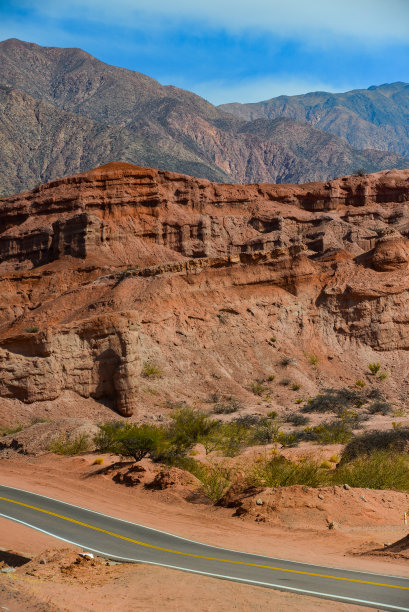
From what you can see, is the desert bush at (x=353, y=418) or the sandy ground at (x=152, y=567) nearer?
the sandy ground at (x=152, y=567)

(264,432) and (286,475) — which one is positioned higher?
(286,475)

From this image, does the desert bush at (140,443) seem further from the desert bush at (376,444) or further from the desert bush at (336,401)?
the desert bush at (336,401)

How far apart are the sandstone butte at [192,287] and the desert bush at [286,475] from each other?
12388 millimetres

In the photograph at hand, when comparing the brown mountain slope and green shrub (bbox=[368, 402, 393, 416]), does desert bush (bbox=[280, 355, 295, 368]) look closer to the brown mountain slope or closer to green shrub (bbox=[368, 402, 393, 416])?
green shrub (bbox=[368, 402, 393, 416])

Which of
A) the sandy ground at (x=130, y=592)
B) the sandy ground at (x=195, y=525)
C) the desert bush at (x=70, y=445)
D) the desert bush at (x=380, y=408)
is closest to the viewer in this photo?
the sandy ground at (x=130, y=592)

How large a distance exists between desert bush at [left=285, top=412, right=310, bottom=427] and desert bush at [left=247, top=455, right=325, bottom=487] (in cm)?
1150

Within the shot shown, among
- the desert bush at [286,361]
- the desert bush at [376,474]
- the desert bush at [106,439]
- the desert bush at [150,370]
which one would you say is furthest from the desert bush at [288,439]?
the desert bush at [286,361]

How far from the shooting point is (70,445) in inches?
918

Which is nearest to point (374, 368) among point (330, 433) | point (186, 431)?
point (330, 433)

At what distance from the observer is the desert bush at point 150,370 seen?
34.0 meters

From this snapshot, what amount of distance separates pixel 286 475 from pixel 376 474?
7.67 feet

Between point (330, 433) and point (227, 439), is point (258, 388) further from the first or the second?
point (227, 439)

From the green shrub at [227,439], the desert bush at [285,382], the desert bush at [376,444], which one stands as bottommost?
the green shrub at [227,439]

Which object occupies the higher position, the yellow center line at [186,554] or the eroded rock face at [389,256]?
the eroded rock face at [389,256]
